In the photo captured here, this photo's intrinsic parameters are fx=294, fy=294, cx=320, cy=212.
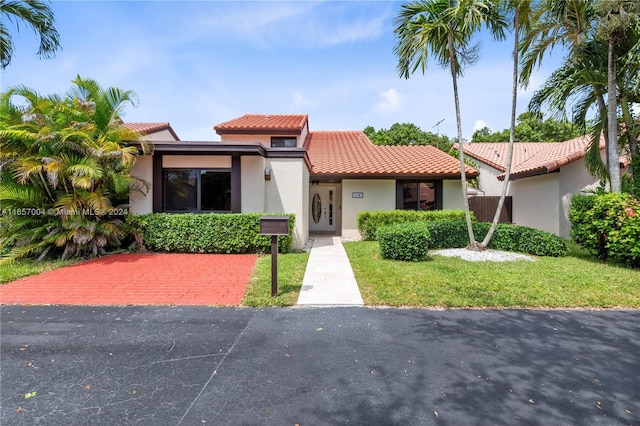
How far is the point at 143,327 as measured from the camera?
4.21 metres

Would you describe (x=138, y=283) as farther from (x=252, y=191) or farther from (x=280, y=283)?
(x=252, y=191)

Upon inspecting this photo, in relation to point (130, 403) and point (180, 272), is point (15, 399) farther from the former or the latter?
point (180, 272)

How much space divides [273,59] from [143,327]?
383 inches

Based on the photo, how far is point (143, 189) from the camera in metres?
10.1

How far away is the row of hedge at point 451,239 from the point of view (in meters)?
8.48

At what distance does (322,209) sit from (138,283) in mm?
10898

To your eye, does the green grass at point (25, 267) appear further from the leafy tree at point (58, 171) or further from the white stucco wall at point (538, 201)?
the white stucco wall at point (538, 201)

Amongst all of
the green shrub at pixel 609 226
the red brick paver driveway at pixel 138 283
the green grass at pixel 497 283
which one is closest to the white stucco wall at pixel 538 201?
the green shrub at pixel 609 226

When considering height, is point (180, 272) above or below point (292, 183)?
below

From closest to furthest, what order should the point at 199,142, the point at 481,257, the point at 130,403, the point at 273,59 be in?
the point at 130,403 → the point at 481,257 → the point at 199,142 → the point at 273,59

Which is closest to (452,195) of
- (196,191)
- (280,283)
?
(280,283)

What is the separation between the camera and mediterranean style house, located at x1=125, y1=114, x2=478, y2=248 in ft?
33.4

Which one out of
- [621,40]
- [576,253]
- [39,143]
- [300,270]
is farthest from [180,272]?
[621,40]

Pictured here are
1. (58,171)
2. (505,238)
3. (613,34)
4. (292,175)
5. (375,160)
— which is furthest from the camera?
(375,160)
